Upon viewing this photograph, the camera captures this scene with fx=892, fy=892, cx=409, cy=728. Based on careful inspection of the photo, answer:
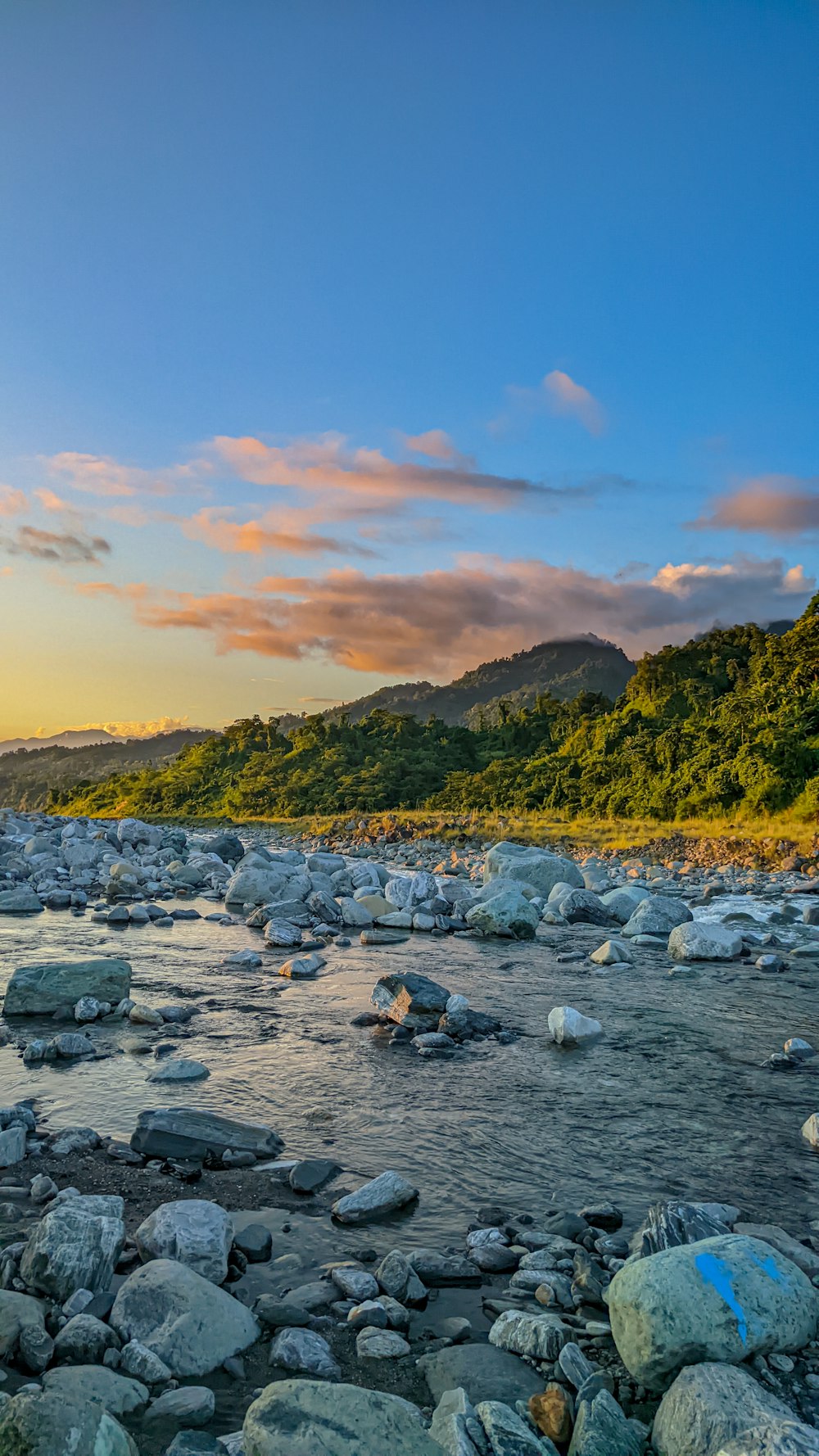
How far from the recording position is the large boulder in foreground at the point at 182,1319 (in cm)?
359

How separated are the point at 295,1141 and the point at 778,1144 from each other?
329cm

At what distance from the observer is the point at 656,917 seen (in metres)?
15.8

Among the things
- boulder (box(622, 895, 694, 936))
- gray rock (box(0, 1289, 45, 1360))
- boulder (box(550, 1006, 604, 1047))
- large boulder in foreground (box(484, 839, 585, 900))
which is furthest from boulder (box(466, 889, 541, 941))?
gray rock (box(0, 1289, 45, 1360))

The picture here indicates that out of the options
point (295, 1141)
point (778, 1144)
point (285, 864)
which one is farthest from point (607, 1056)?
point (285, 864)

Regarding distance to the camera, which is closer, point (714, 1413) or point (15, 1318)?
point (714, 1413)

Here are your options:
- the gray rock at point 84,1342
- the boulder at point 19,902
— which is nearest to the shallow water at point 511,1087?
the gray rock at point 84,1342

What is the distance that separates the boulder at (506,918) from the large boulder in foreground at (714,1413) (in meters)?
12.3

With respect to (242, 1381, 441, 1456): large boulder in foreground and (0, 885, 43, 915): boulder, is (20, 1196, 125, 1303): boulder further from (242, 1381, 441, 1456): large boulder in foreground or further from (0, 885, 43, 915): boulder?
(0, 885, 43, 915): boulder

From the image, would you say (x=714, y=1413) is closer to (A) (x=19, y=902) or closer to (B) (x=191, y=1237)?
(B) (x=191, y=1237)

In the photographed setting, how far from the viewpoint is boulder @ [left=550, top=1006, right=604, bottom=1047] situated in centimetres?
870

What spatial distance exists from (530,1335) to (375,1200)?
57.0 inches

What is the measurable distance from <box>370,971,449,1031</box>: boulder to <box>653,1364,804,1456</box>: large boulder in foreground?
232 inches

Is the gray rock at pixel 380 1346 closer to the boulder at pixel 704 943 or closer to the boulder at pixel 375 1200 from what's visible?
the boulder at pixel 375 1200

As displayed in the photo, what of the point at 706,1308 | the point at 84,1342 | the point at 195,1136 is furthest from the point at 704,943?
the point at 84,1342
